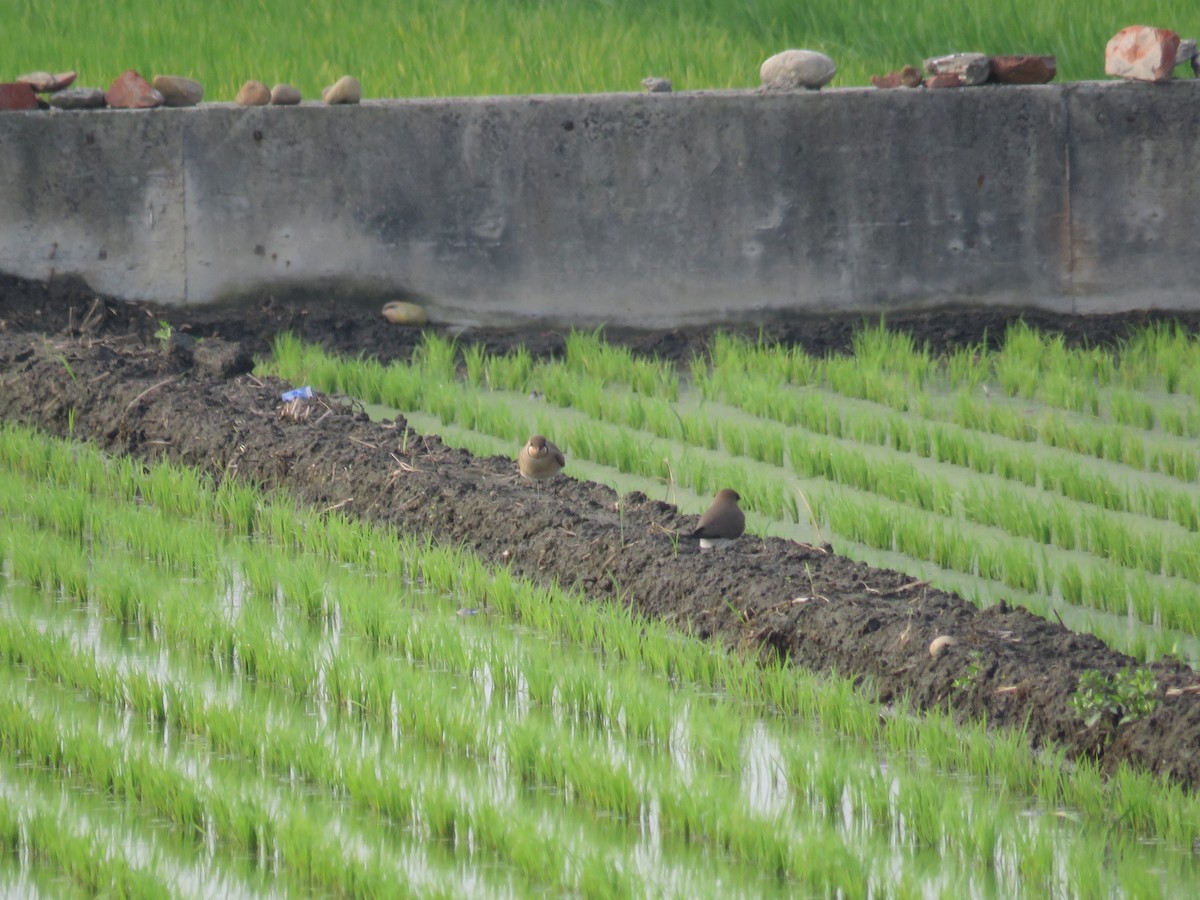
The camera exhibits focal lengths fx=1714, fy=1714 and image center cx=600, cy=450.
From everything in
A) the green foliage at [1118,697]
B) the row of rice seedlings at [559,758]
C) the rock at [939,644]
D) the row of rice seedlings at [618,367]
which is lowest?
the row of rice seedlings at [618,367]

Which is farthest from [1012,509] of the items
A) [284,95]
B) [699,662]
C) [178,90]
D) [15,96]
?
[15,96]

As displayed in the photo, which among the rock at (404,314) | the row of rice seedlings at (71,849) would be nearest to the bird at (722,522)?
the row of rice seedlings at (71,849)

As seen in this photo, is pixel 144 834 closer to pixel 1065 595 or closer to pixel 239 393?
pixel 1065 595

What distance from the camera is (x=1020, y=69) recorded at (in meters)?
7.67

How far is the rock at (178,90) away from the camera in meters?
7.97

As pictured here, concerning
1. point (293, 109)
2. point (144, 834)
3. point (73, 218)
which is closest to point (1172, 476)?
point (144, 834)

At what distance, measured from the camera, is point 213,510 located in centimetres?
556

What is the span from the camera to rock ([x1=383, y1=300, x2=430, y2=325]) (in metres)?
7.77

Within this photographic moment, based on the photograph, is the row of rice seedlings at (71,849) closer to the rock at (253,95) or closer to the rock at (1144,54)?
the rock at (253,95)

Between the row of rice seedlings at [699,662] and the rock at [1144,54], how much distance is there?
4.33 meters

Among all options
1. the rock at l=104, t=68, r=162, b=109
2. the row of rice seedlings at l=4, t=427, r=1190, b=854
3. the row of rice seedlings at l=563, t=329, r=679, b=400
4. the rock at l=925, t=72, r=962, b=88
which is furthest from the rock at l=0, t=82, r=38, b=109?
the rock at l=925, t=72, r=962, b=88

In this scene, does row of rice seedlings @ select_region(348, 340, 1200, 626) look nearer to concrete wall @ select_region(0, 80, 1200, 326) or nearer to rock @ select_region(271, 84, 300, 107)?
concrete wall @ select_region(0, 80, 1200, 326)

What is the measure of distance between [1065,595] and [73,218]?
518cm

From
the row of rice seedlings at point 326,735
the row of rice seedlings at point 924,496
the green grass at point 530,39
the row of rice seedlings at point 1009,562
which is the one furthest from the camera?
the green grass at point 530,39
